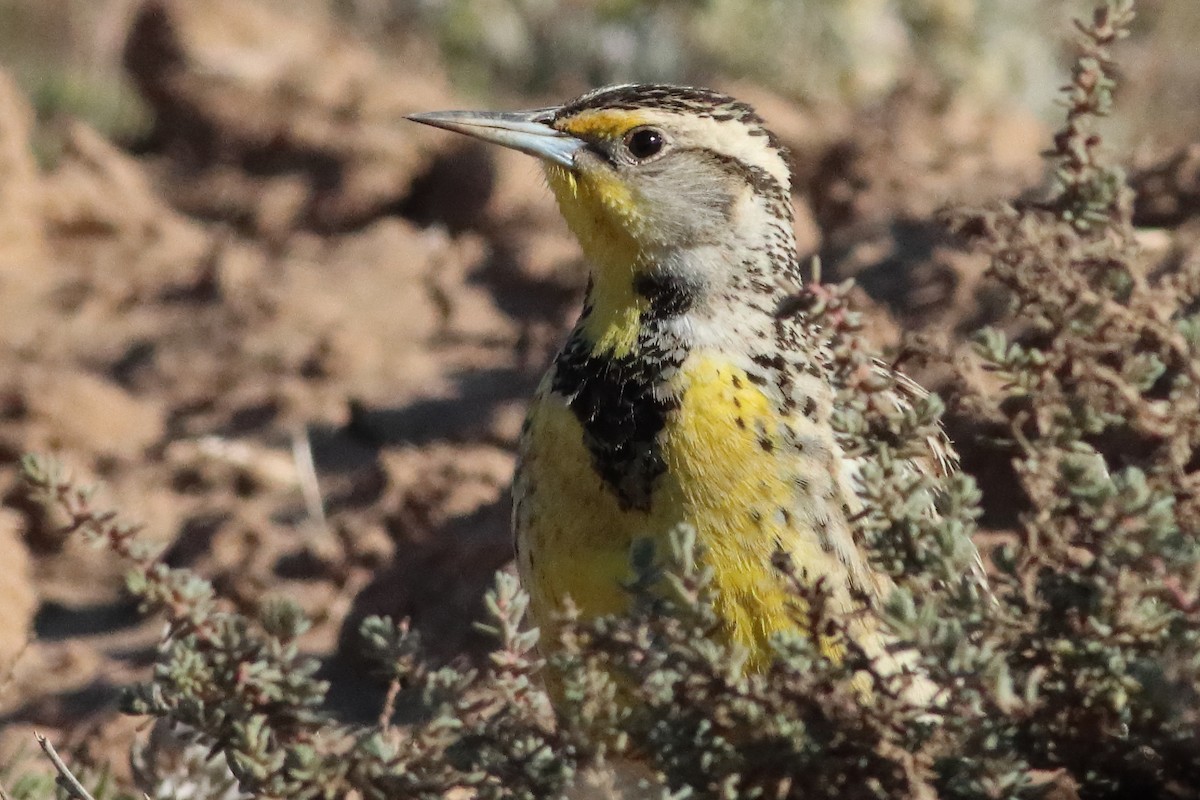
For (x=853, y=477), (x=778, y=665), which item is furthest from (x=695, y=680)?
(x=853, y=477)

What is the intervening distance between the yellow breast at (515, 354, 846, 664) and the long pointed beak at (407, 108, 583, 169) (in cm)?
54

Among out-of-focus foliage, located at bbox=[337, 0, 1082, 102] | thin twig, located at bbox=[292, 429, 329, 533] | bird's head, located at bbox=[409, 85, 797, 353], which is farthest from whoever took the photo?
out-of-focus foliage, located at bbox=[337, 0, 1082, 102]

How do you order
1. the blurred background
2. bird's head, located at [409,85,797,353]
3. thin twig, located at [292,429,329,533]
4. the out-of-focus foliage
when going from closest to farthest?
1. bird's head, located at [409,85,797,353]
2. the blurred background
3. thin twig, located at [292,429,329,533]
4. the out-of-focus foliage

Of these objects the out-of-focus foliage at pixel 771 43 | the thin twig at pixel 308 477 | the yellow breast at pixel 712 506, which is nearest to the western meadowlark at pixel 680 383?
the yellow breast at pixel 712 506

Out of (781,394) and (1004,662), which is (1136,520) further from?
(781,394)

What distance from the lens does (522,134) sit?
3908 mm

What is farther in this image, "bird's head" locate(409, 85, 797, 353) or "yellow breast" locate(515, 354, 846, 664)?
"bird's head" locate(409, 85, 797, 353)

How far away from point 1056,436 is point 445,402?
3.38 meters

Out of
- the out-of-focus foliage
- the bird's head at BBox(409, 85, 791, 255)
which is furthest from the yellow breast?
the out-of-focus foliage

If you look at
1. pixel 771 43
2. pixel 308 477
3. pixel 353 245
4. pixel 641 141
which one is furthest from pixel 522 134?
pixel 771 43

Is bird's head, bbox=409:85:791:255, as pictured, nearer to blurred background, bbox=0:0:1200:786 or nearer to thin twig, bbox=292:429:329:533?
blurred background, bbox=0:0:1200:786

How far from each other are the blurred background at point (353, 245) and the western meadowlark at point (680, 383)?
46.9 inches

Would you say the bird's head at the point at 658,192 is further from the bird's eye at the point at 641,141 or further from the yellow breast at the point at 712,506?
the yellow breast at the point at 712,506

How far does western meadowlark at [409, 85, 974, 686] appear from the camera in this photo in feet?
11.2
